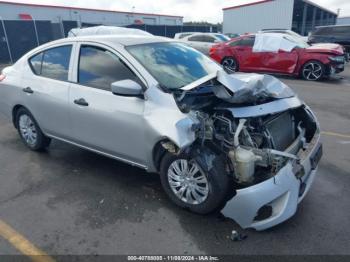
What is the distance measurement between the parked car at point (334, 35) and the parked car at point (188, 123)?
15663mm

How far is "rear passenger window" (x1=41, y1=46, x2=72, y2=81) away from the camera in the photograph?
3.88 m

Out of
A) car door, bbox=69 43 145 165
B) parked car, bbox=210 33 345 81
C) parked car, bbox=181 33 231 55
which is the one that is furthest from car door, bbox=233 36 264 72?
car door, bbox=69 43 145 165

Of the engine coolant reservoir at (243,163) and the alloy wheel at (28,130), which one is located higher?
the engine coolant reservoir at (243,163)

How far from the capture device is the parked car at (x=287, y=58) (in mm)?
10078

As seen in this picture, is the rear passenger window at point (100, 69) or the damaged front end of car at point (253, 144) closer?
the damaged front end of car at point (253, 144)

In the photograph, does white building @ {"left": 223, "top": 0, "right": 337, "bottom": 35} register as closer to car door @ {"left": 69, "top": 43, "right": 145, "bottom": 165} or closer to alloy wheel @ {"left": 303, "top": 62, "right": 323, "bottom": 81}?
alloy wheel @ {"left": 303, "top": 62, "right": 323, "bottom": 81}

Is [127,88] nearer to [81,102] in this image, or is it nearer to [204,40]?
[81,102]

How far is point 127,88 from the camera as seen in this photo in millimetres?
3006

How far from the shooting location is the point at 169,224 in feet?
9.84

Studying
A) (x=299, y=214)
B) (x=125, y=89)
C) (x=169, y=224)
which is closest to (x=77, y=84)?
(x=125, y=89)

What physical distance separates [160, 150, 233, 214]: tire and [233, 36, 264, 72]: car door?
9260 mm

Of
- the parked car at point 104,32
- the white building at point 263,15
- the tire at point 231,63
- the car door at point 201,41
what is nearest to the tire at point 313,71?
the tire at point 231,63

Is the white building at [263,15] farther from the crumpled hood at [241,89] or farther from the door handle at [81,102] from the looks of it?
the door handle at [81,102]

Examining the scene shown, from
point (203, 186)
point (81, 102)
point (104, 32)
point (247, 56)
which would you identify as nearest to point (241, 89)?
point (203, 186)
